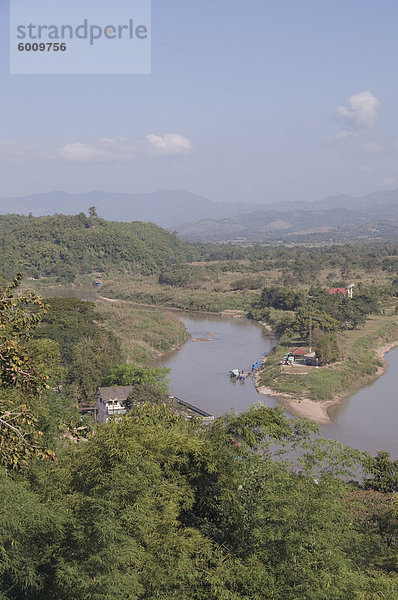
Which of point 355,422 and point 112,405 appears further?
point 355,422

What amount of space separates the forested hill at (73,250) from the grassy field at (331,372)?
38.4m

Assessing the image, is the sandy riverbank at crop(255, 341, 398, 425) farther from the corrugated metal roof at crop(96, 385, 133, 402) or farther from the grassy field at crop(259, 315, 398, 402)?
the corrugated metal roof at crop(96, 385, 133, 402)

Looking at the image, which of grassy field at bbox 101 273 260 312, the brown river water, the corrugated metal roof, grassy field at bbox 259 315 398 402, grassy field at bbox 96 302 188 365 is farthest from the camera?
grassy field at bbox 101 273 260 312

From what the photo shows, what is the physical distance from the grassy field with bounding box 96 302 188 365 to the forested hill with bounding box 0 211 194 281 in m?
25.7

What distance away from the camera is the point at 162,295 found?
5322cm

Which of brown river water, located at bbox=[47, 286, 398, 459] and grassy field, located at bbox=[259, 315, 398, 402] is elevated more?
grassy field, located at bbox=[259, 315, 398, 402]

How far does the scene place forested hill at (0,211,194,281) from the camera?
6475 cm

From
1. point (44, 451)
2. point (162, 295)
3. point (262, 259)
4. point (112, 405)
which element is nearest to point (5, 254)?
point (162, 295)

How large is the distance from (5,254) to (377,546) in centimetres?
6222

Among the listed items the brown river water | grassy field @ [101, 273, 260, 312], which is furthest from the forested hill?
the brown river water

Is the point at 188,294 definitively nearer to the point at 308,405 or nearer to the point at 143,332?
the point at 143,332

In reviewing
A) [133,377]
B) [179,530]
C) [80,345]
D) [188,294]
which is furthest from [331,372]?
[188,294]

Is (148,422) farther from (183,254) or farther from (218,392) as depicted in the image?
(183,254)

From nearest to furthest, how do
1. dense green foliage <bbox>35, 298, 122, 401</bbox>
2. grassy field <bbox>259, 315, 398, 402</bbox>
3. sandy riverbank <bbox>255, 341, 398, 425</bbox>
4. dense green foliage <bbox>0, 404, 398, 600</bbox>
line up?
1. dense green foliage <bbox>0, 404, 398, 600</bbox>
2. dense green foliage <bbox>35, 298, 122, 401</bbox>
3. sandy riverbank <bbox>255, 341, 398, 425</bbox>
4. grassy field <bbox>259, 315, 398, 402</bbox>
